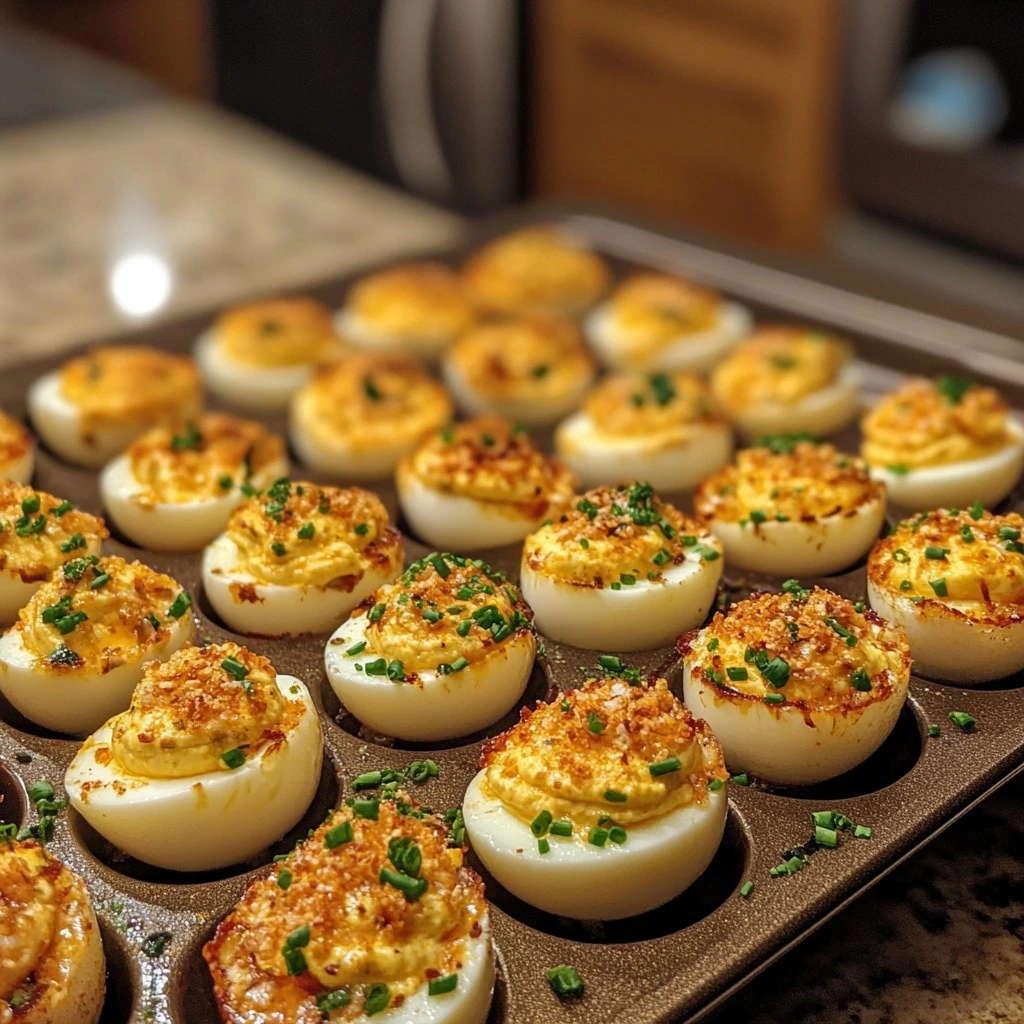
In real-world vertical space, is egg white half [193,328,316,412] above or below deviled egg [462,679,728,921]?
below

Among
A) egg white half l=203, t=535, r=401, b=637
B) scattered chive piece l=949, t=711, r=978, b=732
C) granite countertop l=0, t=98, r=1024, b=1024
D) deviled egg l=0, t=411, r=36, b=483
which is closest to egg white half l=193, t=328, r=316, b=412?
granite countertop l=0, t=98, r=1024, b=1024

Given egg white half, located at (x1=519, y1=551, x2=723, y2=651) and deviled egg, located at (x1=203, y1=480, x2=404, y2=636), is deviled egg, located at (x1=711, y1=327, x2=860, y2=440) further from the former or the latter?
deviled egg, located at (x1=203, y1=480, x2=404, y2=636)

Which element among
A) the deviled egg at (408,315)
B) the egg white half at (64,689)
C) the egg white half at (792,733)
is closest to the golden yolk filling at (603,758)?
the egg white half at (792,733)

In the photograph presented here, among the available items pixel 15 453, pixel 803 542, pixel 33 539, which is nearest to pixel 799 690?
pixel 803 542

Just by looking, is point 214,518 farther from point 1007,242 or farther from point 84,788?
point 1007,242

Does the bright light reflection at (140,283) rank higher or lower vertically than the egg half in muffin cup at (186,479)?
lower

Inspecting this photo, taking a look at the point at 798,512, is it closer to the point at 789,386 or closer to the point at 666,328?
the point at 789,386

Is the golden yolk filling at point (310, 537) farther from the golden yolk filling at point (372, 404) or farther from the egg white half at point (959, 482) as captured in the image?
the egg white half at point (959, 482)
